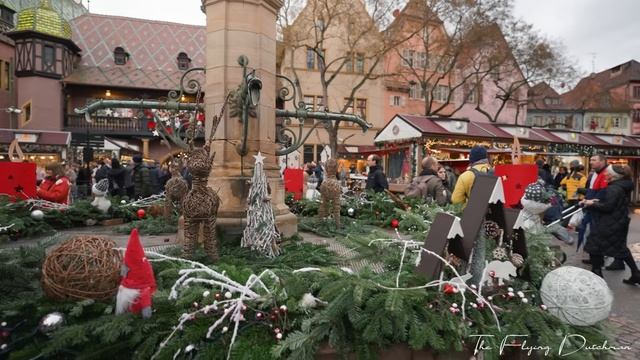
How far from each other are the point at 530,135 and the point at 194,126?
63.4ft

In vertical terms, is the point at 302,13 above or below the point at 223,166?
above

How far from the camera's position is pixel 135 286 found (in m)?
2.25

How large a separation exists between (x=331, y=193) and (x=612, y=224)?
3820 millimetres


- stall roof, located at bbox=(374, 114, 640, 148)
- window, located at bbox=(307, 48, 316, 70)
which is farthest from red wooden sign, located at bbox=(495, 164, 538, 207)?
window, located at bbox=(307, 48, 316, 70)

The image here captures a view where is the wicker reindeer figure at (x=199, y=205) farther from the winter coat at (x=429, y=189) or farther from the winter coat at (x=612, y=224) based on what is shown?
the winter coat at (x=612, y=224)

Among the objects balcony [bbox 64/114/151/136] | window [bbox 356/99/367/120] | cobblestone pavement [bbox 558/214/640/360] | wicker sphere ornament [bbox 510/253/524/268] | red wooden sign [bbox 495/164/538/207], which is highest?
window [bbox 356/99/367/120]

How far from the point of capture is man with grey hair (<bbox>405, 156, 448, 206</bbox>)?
7.12m

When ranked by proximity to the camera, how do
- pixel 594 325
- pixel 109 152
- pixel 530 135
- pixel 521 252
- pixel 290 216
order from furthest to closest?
pixel 109 152 → pixel 530 135 → pixel 290 216 → pixel 521 252 → pixel 594 325

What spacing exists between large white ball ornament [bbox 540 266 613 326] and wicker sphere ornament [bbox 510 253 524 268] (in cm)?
24

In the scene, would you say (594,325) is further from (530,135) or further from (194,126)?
(530,135)

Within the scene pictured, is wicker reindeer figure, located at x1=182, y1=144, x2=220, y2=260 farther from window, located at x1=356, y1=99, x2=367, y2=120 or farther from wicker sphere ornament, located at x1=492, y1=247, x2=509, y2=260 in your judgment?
window, located at x1=356, y1=99, x2=367, y2=120

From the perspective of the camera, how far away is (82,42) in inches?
1259

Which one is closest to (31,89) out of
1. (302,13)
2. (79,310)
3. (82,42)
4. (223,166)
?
(82,42)

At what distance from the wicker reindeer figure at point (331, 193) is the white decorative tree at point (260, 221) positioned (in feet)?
7.27
